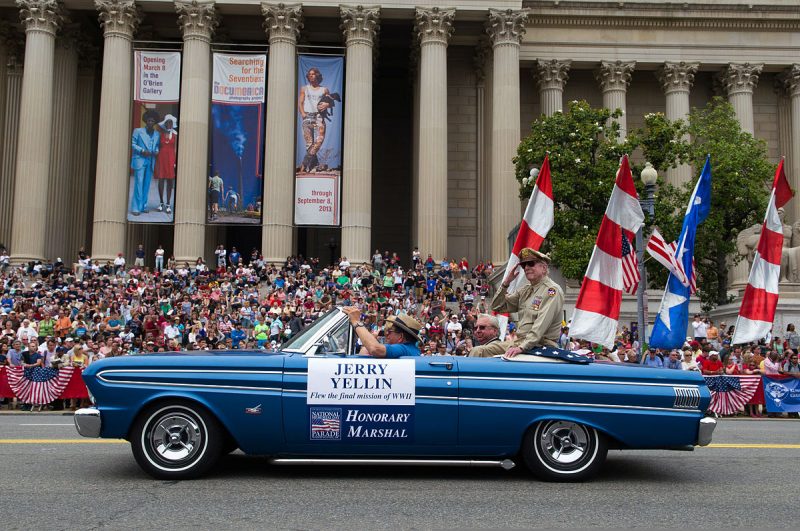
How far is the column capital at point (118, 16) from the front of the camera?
32.7 meters

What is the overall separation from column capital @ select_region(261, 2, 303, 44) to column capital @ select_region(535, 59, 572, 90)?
12.1 m

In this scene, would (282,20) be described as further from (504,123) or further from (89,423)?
(89,423)

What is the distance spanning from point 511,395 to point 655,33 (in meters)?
36.2

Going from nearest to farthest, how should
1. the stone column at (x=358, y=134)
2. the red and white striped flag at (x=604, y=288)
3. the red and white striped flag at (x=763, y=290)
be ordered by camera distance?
the red and white striped flag at (x=604, y=288) < the red and white striped flag at (x=763, y=290) < the stone column at (x=358, y=134)

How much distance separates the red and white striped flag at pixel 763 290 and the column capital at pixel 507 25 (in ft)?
71.2

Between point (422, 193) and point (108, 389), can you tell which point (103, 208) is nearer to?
point (422, 193)

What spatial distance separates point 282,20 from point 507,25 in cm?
969

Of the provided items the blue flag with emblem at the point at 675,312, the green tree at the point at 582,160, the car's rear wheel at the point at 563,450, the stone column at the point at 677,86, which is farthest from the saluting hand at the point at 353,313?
the stone column at the point at 677,86

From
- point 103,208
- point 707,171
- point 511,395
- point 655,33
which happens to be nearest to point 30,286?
point 103,208

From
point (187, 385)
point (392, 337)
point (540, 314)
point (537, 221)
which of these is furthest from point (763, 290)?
point (187, 385)

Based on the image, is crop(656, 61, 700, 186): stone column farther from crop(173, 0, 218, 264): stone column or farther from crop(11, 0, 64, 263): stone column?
crop(11, 0, 64, 263): stone column

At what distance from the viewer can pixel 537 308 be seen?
23.9 feet

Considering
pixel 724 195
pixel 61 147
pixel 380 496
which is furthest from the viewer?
pixel 61 147

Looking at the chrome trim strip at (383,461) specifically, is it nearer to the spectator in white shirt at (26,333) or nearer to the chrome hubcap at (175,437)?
the chrome hubcap at (175,437)
